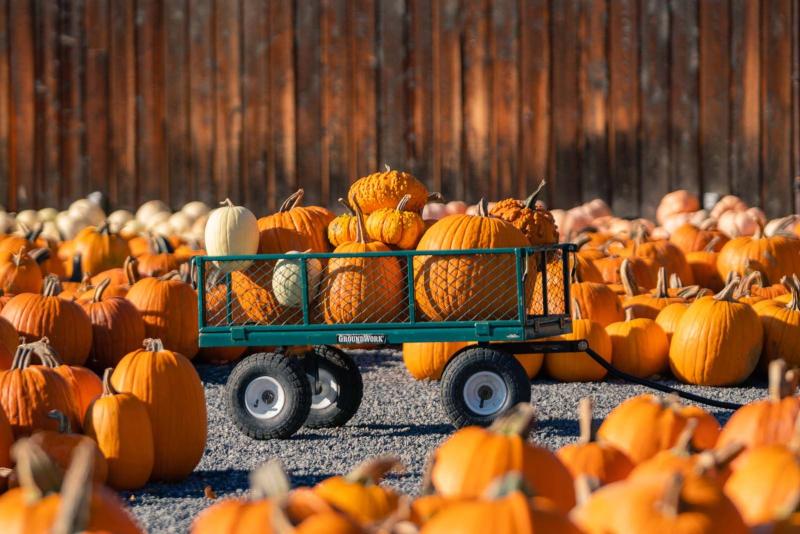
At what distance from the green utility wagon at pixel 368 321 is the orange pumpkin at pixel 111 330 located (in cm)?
140

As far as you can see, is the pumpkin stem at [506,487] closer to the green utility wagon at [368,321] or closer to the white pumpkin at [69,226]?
the green utility wagon at [368,321]

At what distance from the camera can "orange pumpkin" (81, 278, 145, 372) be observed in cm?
740

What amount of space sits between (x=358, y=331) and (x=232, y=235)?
78cm

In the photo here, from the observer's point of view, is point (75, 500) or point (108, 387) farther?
point (108, 387)

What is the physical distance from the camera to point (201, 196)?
12.6 m

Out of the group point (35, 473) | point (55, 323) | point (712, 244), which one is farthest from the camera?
point (712, 244)

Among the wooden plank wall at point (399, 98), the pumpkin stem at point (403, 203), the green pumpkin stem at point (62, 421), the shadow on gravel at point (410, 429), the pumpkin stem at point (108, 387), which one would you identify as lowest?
the shadow on gravel at point (410, 429)

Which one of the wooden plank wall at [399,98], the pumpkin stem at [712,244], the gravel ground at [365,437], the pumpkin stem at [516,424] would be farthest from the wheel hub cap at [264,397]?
the wooden plank wall at [399,98]

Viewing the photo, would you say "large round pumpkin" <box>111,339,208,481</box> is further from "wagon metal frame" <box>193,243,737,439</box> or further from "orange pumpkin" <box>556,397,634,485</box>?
"orange pumpkin" <box>556,397,634,485</box>

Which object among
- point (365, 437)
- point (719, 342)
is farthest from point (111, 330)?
point (719, 342)

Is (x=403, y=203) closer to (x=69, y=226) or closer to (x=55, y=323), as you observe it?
(x=55, y=323)

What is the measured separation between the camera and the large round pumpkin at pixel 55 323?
703 cm

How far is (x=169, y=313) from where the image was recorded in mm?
7754

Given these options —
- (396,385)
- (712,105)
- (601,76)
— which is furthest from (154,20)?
(396,385)
